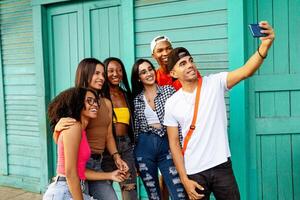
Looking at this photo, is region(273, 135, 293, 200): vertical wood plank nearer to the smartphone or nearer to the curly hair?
the smartphone

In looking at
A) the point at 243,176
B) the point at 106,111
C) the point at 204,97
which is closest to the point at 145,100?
the point at 106,111

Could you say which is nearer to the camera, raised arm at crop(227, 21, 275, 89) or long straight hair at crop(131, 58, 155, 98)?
raised arm at crop(227, 21, 275, 89)

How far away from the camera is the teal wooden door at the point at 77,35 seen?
4.86 m

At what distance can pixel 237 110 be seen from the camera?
3.77 m

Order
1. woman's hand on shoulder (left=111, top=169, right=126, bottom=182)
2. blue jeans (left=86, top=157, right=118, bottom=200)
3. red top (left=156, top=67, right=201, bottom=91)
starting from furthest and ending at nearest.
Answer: red top (left=156, top=67, right=201, bottom=91) < blue jeans (left=86, top=157, right=118, bottom=200) < woman's hand on shoulder (left=111, top=169, right=126, bottom=182)

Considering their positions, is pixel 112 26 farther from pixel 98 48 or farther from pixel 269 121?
pixel 269 121

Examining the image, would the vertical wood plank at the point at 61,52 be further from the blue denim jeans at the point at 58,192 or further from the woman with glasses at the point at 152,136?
the blue denim jeans at the point at 58,192

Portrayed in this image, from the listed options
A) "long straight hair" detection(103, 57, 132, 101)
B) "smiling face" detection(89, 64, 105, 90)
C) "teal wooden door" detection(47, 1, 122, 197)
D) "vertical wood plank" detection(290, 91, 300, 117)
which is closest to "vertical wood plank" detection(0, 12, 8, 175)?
"teal wooden door" detection(47, 1, 122, 197)

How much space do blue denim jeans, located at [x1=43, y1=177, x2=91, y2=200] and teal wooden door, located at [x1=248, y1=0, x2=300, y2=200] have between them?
195cm

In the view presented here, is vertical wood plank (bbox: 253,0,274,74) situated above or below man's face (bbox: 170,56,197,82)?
above

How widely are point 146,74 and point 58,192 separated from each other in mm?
1307

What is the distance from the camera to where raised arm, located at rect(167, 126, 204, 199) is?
116 inches

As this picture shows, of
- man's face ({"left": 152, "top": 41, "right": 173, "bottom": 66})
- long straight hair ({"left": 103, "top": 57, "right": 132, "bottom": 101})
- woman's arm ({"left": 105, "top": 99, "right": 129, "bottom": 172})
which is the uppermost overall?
man's face ({"left": 152, "top": 41, "right": 173, "bottom": 66})

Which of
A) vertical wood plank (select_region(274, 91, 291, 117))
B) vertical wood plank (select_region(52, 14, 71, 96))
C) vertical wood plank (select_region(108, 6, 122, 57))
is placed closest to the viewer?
vertical wood plank (select_region(274, 91, 291, 117))
